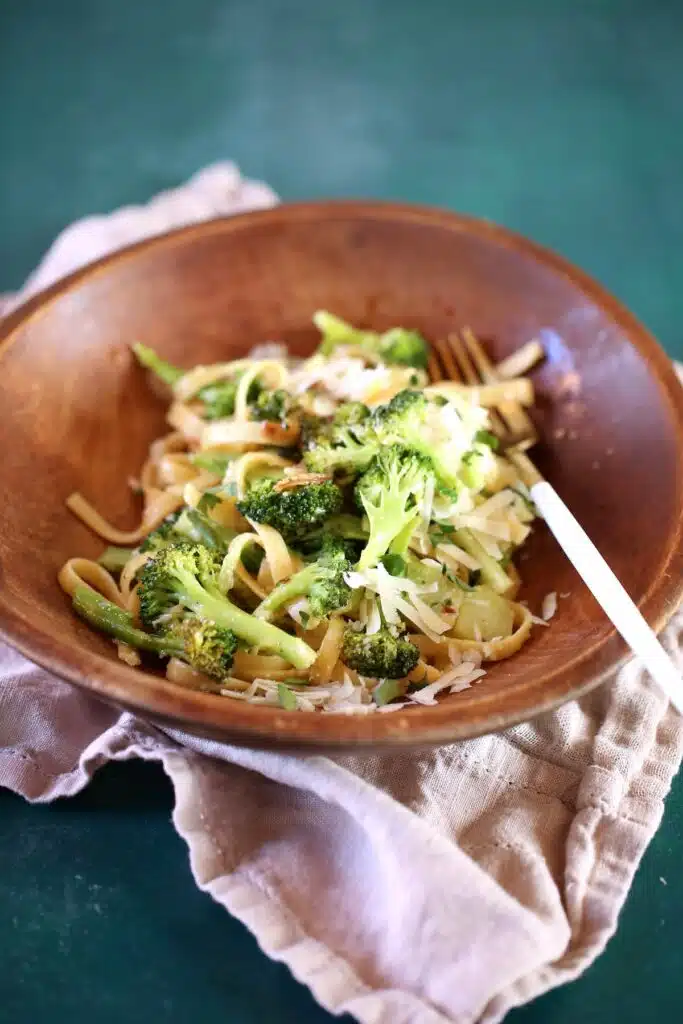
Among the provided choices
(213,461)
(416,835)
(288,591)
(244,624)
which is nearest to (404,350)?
(213,461)

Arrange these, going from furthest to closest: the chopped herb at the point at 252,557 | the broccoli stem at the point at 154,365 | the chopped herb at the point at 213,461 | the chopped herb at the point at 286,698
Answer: the broccoli stem at the point at 154,365 → the chopped herb at the point at 213,461 → the chopped herb at the point at 252,557 → the chopped herb at the point at 286,698

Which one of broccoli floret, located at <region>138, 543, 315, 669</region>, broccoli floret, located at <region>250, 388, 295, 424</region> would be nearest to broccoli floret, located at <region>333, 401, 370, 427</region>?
broccoli floret, located at <region>250, 388, 295, 424</region>

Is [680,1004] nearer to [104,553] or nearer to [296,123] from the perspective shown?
[104,553]

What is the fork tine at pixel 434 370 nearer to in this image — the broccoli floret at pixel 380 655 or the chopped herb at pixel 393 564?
the chopped herb at pixel 393 564

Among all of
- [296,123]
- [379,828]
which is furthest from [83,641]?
[296,123]

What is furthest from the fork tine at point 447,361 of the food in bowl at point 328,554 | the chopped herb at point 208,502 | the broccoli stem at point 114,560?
the broccoli stem at point 114,560
